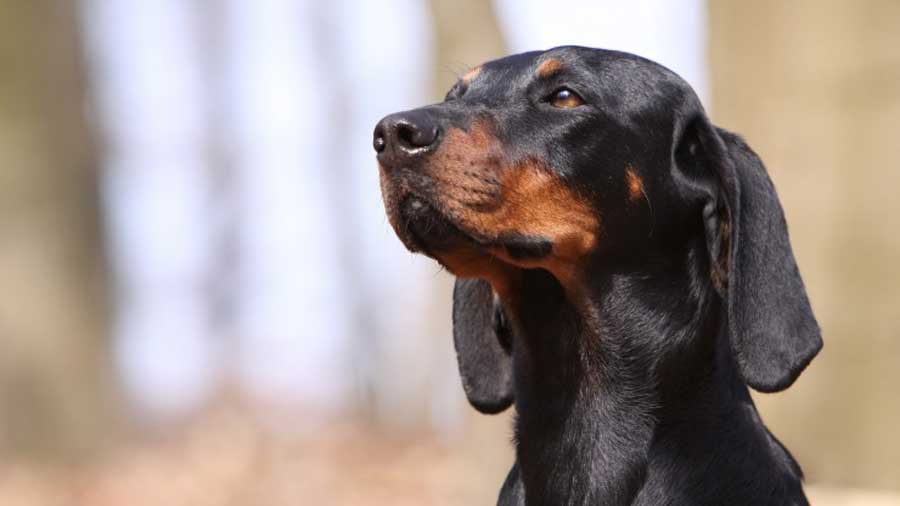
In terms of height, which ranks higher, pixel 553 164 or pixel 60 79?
pixel 553 164

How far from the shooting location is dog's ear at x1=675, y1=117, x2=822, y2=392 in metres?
4.06

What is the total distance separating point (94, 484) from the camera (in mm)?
13039

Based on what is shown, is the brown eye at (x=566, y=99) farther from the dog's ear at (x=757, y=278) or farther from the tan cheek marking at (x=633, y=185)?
the dog's ear at (x=757, y=278)

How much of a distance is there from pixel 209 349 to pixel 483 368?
9648 mm

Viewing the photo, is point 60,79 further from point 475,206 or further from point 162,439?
point 475,206

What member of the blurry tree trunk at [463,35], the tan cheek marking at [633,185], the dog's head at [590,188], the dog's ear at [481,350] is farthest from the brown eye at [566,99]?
the blurry tree trunk at [463,35]

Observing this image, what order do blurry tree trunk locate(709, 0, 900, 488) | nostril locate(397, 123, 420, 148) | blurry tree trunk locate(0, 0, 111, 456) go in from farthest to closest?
blurry tree trunk locate(0, 0, 111, 456) → blurry tree trunk locate(709, 0, 900, 488) → nostril locate(397, 123, 420, 148)

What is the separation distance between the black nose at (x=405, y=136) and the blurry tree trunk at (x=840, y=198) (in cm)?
408

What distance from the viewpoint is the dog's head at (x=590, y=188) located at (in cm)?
385

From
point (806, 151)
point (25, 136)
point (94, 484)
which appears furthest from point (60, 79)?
point (806, 151)

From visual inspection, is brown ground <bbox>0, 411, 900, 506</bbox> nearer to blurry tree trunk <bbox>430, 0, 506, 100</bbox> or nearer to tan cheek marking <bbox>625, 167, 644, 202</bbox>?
blurry tree trunk <bbox>430, 0, 506, 100</bbox>

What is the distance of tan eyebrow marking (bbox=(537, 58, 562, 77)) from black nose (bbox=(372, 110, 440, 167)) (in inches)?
23.4

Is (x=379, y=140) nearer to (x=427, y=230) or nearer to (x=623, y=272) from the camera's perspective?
(x=427, y=230)

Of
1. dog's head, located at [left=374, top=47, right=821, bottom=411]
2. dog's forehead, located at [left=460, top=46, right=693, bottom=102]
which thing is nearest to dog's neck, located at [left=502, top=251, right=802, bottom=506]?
dog's head, located at [left=374, top=47, right=821, bottom=411]
